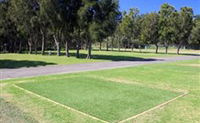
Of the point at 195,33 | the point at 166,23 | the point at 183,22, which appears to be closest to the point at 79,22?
the point at 166,23

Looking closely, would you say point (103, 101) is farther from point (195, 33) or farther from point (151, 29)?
point (195, 33)

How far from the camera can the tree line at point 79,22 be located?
25.1m

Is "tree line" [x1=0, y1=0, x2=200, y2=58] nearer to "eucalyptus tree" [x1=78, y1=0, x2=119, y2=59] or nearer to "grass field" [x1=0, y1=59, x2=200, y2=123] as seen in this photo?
"eucalyptus tree" [x1=78, y1=0, x2=119, y2=59]

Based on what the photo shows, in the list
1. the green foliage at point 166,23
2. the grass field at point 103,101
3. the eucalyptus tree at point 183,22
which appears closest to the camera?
the grass field at point 103,101

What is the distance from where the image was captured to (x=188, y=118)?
572 centimetres

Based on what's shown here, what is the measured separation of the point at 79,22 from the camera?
83.5 ft

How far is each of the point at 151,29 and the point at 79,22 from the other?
83.9 feet

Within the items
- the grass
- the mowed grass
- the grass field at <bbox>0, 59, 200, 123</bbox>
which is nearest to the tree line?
the mowed grass

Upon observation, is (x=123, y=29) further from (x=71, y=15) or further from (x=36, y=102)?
(x=36, y=102)

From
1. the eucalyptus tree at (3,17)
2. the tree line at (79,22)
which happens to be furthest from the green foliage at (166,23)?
the eucalyptus tree at (3,17)

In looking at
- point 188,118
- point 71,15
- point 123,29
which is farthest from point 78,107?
point 123,29

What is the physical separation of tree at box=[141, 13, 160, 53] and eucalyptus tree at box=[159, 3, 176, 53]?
3.30 feet

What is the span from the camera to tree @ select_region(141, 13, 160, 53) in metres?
47.3

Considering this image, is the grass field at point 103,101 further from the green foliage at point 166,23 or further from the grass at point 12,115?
the green foliage at point 166,23
